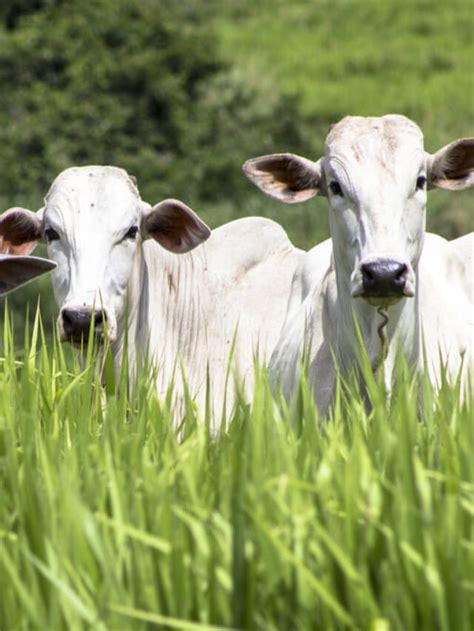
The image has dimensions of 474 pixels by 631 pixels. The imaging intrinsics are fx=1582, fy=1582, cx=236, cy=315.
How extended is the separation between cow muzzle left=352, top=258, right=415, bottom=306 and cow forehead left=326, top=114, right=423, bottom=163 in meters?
0.40

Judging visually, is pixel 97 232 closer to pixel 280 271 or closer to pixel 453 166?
pixel 280 271

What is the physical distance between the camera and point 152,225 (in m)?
4.89

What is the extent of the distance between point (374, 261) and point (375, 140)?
1.60ft

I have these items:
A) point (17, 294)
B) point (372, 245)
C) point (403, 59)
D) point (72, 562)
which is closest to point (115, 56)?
point (17, 294)

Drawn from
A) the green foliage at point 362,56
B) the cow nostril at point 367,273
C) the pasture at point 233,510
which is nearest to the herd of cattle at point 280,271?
the cow nostril at point 367,273

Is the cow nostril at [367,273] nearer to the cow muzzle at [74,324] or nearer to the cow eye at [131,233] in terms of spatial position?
the cow muzzle at [74,324]

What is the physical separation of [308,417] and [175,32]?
12.6m

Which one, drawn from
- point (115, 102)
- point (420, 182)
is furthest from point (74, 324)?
point (115, 102)

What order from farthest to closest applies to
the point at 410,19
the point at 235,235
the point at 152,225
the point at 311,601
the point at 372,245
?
the point at 410,19, the point at 235,235, the point at 152,225, the point at 372,245, the point at 311,601

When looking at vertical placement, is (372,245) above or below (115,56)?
below

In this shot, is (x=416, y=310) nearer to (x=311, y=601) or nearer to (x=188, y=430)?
(x=188, y=430)

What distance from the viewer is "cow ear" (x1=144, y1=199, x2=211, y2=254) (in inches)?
191

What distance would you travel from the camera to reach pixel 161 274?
516 centimetres

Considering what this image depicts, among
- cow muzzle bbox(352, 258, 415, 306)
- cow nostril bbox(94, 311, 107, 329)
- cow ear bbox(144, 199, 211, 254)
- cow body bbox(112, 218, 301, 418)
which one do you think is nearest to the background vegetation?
cow body bbox(112, 218, 301, 418)
